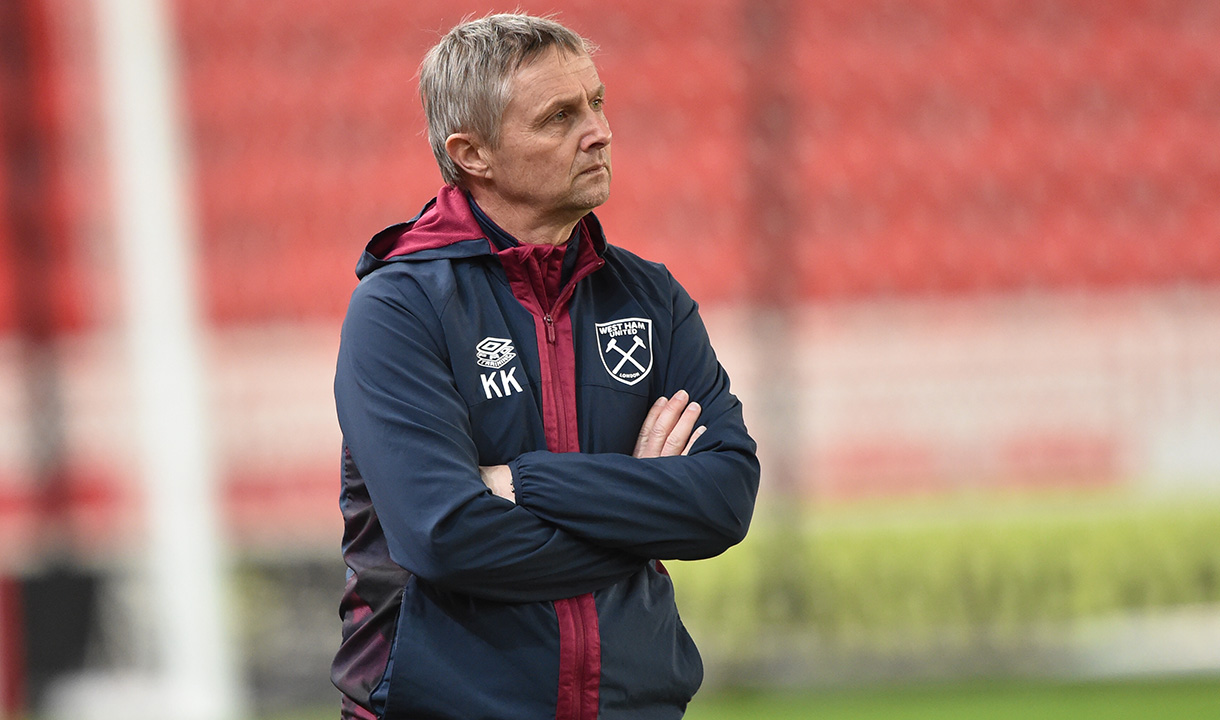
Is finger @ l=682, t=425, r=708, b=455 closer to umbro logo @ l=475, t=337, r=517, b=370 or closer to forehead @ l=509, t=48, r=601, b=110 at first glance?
umbro logo @ l=475, t=337, r=517, b=370

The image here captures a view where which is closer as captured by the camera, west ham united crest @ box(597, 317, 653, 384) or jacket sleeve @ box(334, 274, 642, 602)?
jacket sleeve @ box(334, 274, 642, 602)

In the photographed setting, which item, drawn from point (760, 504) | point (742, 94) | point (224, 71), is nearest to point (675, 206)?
point (742, 94)

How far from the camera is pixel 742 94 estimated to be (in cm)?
450

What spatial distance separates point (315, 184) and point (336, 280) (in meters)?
0.39

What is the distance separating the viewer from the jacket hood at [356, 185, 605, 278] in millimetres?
1450

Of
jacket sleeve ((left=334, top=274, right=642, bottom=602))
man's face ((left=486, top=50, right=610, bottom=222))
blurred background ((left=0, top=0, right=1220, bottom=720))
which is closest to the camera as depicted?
jacket sleeve ((left=334, top=274, right=642, bottom=602))

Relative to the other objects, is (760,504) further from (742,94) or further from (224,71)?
(224,71)

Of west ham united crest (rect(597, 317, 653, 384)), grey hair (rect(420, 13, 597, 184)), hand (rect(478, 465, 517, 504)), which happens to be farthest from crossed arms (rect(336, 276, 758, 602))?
grey hair (rect(420, 13, 597, 184))

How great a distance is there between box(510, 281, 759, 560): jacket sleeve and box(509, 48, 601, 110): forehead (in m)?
0.37

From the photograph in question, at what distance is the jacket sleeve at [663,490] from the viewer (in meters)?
1.37

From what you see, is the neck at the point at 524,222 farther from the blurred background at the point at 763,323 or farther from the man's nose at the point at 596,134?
the blurred background at the point at 763,323

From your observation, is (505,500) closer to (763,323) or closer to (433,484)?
(433,484)

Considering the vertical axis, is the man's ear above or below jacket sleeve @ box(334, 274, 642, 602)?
above

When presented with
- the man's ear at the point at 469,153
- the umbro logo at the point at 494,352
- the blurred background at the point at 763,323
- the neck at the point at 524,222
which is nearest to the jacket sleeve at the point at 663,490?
the umbro logo at the point at 494,352
